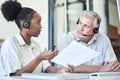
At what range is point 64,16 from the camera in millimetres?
3277

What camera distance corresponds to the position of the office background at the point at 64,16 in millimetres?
3203

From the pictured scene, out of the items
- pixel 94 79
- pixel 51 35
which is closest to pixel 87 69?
pixel 94 79

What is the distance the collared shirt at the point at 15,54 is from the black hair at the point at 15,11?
140 millimetres

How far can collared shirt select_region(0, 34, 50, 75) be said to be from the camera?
1111mm

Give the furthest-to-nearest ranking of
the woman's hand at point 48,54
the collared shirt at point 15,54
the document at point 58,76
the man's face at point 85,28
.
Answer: the man's face at point 85,28, the collared shirt at point 15,54, the woman's hand at point 48,54, the document at point 58,76

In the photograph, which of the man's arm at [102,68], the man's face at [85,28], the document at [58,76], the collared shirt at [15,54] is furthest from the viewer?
the man's face at [85,28]

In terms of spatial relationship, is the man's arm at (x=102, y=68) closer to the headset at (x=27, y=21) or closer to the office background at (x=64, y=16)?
the headset at (x=27, y=21)

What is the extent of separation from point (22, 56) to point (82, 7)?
2.20m

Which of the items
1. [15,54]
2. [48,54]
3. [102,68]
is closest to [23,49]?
[15,54]

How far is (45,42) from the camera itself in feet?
10.5

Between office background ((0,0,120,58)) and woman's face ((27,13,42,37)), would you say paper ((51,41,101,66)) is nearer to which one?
woman's face ((27,13,42,37))

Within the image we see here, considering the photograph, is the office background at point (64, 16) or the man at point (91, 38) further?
the office background at point (64, 16)

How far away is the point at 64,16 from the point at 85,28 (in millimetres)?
1817

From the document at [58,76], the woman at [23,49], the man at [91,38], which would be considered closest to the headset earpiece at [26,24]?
the woman at [23,49]
